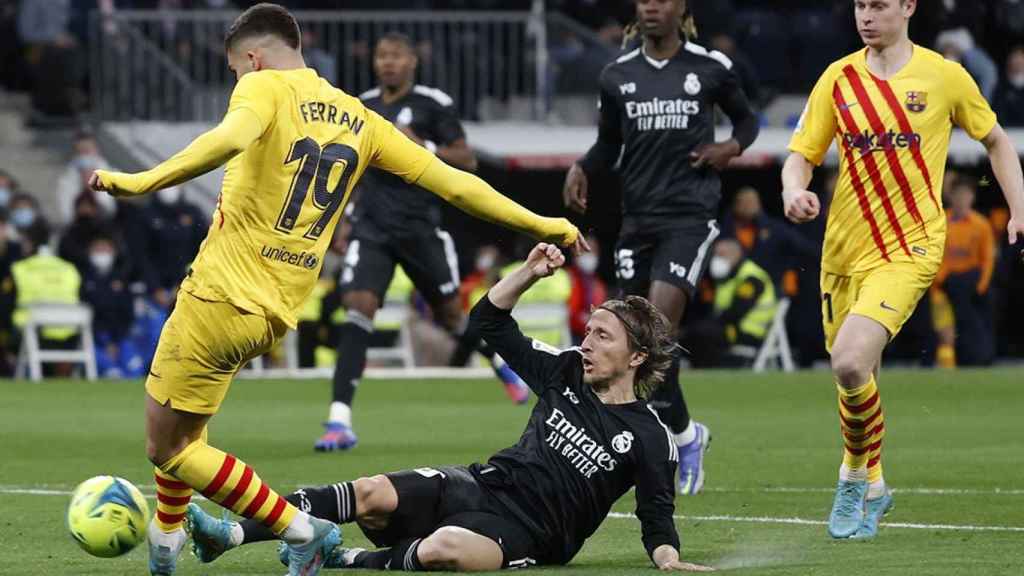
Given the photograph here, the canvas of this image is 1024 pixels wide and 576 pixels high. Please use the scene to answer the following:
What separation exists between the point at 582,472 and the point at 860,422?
1.78 metres

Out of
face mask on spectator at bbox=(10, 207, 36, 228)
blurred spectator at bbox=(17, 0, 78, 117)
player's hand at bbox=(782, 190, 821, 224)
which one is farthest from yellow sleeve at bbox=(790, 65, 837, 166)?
blurred spectator at bbox=(17, 0, 78, 117)

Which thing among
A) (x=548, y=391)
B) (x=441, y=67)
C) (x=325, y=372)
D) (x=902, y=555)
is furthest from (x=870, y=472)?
(x=441, y=67)

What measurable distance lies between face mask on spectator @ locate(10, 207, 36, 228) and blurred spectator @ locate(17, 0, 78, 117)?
2.95 meters

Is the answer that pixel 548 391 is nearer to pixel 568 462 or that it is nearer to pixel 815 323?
pixel 568 462

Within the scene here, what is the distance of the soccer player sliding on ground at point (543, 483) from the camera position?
805 centimetres

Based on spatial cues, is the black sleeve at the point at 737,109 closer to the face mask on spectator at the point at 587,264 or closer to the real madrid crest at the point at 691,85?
the real madrid crest at the point at 691,85

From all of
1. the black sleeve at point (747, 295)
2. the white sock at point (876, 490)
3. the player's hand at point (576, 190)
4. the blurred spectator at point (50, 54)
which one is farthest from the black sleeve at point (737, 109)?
the blurred spectator at point (50, 54)

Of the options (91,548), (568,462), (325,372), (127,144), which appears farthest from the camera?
(127,144)

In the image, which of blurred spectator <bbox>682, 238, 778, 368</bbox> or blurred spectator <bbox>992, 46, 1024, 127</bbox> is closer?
blurred spectator <bbox>682, 238, 778, 368</bbox>

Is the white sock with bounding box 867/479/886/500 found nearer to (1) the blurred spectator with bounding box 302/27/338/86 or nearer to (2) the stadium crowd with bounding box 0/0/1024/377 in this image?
(2) the stadium crowd with bounding box 0/0/1024/377

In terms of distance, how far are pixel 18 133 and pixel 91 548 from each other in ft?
65.0

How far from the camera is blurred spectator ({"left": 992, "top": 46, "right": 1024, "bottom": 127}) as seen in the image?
25938 mm

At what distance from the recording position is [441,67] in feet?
84.3

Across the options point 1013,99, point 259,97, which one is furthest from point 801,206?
point 1013,99
